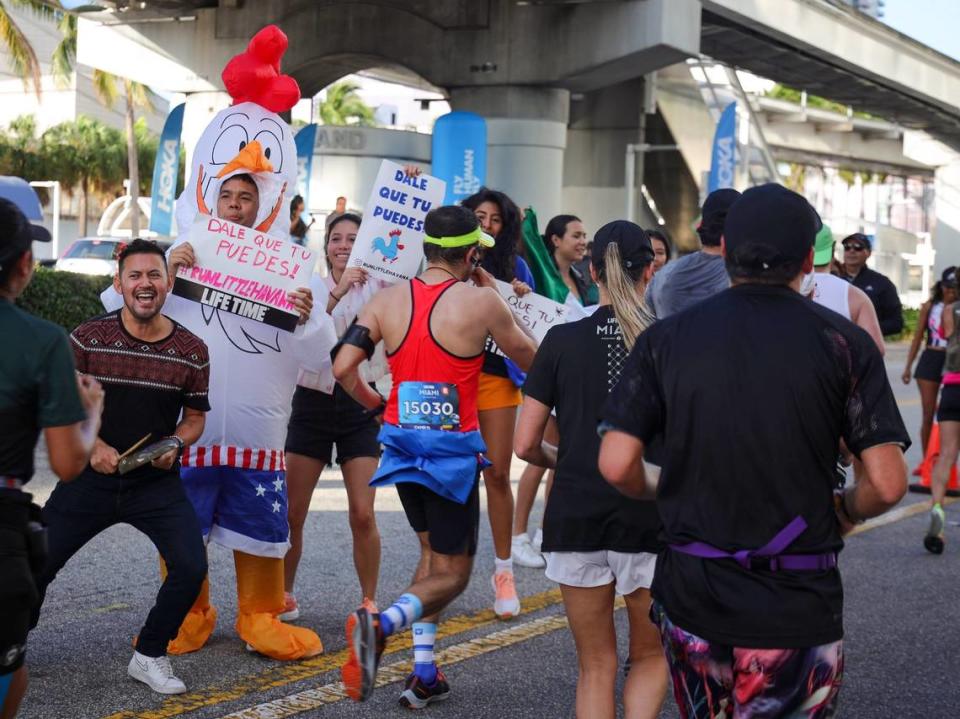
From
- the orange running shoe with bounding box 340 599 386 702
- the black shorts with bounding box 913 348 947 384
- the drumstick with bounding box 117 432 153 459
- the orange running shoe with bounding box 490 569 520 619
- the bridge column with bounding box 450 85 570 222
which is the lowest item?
the orange running shoe with bounding box 490 569 520 619

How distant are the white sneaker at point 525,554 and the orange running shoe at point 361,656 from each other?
3499mm

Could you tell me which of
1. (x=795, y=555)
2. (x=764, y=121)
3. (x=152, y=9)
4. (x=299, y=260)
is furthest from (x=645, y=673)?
(x=764, y=121)

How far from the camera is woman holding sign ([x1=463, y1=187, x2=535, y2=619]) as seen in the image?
6.69m

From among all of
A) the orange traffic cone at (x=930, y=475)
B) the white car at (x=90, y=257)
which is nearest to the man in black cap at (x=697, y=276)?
the orange traffic cone at (x=930, y=475)

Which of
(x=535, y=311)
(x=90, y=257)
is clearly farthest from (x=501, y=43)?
(x=535, y=311)

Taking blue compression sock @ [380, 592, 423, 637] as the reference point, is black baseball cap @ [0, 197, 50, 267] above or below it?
above

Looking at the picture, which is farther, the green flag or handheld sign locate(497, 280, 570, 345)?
the green flag

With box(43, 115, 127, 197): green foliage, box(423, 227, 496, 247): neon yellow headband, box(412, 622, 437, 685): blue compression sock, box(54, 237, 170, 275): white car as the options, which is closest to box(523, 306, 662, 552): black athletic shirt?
box(423, 227, 496, 247): neon yellow headband

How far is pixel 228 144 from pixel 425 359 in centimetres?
179

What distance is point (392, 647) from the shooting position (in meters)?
6.09

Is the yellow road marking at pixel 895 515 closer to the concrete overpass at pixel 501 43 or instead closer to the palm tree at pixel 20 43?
the concrete overpass at pixel 501 43

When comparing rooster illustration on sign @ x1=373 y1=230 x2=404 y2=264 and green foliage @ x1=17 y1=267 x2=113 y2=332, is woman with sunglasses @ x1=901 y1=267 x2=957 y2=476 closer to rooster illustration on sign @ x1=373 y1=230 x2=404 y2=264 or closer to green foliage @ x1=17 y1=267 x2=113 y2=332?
rooster illustration on sign @ x1=373 y1=230 x2=404 y2=264

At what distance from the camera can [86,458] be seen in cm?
351

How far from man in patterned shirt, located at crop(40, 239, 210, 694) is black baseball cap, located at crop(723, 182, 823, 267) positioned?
272 cm
